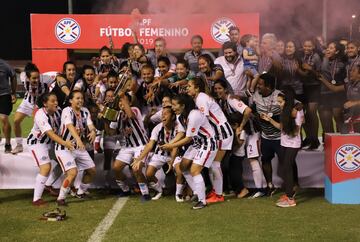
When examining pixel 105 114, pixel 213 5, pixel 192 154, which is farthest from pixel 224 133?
pixel 213 5

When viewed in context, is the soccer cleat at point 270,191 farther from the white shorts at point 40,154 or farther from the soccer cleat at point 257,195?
the white shorts at point 40,154

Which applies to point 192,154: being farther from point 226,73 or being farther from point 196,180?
point 226,73

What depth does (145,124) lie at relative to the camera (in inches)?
286

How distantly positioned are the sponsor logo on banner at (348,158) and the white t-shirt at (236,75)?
163 cm

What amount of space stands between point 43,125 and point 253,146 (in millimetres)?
2722

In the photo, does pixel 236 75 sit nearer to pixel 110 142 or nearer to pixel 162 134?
pixel 162 134

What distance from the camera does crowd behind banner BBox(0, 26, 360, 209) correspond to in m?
6.51

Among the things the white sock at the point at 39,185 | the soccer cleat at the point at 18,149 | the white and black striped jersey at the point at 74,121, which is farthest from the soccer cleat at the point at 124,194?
the soccer cleat at the point at 18,149

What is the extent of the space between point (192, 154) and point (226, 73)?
1.43 m

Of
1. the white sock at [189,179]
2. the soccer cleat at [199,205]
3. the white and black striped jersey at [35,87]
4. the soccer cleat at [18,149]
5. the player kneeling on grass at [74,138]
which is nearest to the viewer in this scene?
the soccer cleat at [199,205]

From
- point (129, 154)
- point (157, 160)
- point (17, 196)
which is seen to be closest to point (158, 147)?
point (157, 160)

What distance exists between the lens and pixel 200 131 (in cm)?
649

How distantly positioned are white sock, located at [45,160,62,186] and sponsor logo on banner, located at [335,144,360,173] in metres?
3.73

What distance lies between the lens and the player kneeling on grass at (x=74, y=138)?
655 centimetres
